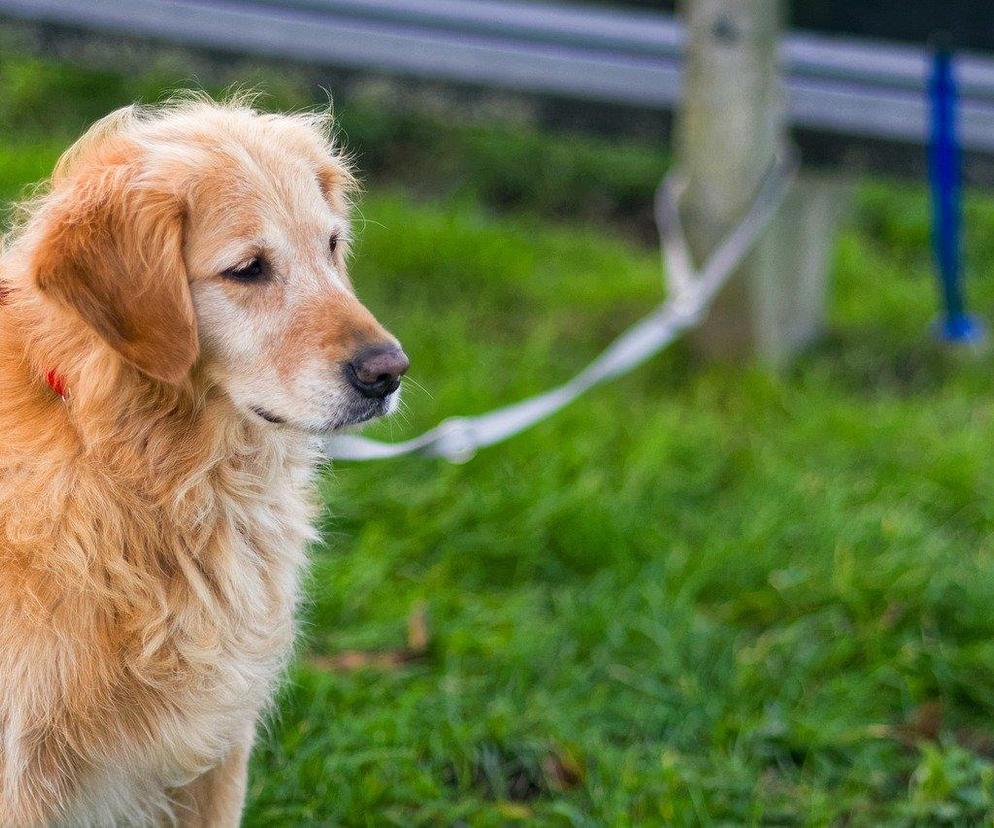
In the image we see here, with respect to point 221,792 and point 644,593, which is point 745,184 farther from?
point 221,792

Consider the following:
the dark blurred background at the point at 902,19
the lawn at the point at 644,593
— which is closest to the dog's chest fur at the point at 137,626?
the lawn at the point at 644,593

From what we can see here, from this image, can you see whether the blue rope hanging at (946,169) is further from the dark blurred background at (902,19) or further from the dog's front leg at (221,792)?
the dog's front leg at (221,792)

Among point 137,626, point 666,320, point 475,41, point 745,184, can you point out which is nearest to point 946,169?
point 745,184

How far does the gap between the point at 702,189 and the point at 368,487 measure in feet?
4.94

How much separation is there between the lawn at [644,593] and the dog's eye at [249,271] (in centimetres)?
109

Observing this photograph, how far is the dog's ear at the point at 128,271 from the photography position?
5.80ft

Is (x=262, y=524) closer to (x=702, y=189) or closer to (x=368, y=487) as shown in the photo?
(x=368, y=487)

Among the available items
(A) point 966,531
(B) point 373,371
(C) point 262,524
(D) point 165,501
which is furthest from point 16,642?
(A) point 966,531

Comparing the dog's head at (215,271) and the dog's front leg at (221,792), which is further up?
the dog's head at (215,271)

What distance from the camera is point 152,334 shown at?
179 cm

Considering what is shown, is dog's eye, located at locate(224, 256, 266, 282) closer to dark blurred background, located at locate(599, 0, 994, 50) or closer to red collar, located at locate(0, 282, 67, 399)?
red collar, located at locate(0, 282, 67, 399)

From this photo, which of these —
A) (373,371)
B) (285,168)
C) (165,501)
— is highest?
(285,168)

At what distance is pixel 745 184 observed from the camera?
3.84m

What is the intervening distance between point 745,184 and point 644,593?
1493mm
